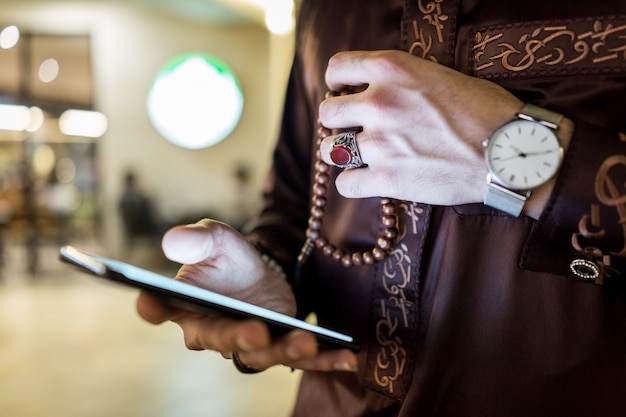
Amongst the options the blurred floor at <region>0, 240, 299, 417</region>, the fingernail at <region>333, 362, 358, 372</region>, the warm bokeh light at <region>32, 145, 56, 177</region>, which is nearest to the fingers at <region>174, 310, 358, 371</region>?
the fingernail at <region>333, 362, 358, 372</region>

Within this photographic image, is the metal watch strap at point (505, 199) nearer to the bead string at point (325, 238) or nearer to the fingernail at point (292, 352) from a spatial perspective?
the bead string at point (325, 238)

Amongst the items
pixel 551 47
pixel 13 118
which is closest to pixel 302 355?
pixel 551 47

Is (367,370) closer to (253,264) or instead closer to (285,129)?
(253,264)

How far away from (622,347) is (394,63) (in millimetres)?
357

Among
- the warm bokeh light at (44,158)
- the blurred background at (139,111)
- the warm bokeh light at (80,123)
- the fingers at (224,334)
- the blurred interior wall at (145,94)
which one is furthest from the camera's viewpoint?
the warm bokeh light at (44,158)

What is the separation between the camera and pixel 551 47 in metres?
0.48

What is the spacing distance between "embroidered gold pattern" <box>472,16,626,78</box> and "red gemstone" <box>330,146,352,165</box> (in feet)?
0.53

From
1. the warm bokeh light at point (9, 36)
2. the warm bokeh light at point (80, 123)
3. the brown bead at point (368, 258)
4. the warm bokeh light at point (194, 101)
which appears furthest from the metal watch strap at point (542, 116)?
the warm bokeh light at point (9, 36)

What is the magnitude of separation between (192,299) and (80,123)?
7.48 meters

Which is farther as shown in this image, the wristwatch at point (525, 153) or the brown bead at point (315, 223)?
→ the brown bead at point (315, 223)

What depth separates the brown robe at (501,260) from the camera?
1.44 ft

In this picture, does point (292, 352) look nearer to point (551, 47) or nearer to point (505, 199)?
point (505, 199)

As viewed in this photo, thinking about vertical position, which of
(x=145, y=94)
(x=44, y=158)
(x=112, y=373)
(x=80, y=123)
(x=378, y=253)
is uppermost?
(x=145, y=94)

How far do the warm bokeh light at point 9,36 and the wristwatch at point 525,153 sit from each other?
6.76 meters
